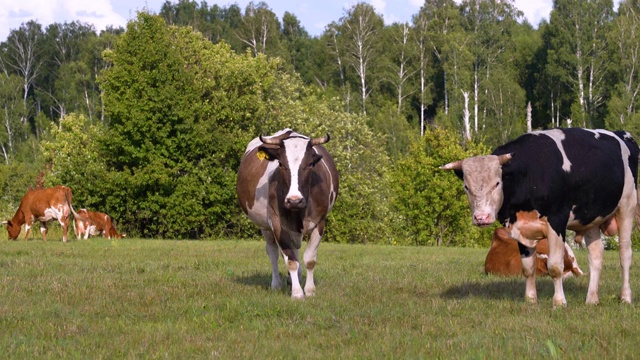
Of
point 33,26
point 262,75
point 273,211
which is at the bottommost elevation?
point 273,211

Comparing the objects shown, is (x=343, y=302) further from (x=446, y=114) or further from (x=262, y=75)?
(x=446, y=114)

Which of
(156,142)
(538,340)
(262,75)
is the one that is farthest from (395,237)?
(538,340)

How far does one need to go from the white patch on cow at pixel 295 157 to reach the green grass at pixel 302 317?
4.69ft

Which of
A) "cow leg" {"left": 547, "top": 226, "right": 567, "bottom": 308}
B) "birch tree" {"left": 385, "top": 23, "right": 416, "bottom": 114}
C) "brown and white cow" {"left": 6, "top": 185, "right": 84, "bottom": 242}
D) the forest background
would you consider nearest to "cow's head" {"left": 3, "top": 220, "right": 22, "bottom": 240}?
"brown and white cow" {"left": 6, "top": 185, "right": 84, "bottom": 242}

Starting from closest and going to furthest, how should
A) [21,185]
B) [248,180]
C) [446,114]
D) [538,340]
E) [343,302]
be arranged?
[538,340] < [343,302] < [248,180] < [21,185] < [446,114]

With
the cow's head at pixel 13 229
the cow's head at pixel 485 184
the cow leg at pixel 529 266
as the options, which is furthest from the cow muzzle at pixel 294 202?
the cow's head at pixel 13 229

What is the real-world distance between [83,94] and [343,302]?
85539mm

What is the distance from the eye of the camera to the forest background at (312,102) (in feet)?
130

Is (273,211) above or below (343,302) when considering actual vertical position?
above

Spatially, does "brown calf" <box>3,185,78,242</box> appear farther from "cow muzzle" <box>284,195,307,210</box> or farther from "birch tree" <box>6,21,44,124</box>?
"birch tree" <box>6,21,44,124</box>

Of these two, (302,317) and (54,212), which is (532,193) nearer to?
(302,317)

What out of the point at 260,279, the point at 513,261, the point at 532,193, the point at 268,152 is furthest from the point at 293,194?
the point at 513,261

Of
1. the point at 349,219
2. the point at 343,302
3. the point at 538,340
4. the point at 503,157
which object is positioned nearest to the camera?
the point at 538,340

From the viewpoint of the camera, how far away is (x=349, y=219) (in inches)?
1780
